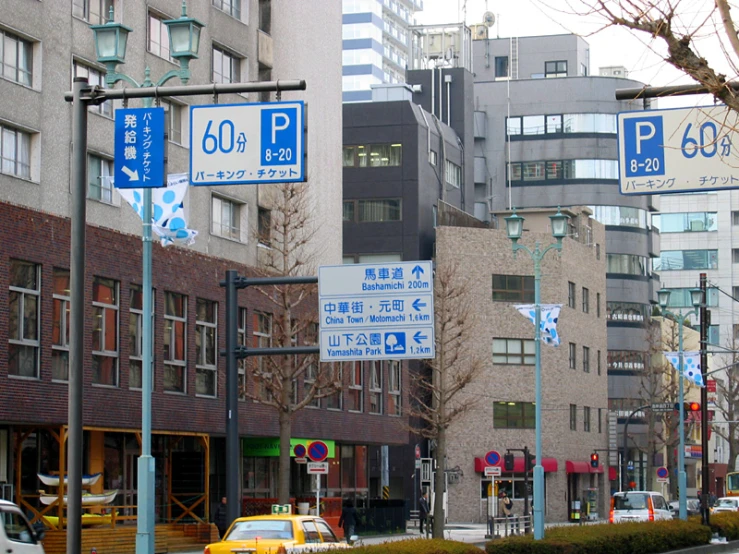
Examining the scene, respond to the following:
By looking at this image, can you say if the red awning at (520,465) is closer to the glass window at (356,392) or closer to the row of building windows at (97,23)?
the glass window at (356,392)

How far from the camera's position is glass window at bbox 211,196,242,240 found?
47688mm

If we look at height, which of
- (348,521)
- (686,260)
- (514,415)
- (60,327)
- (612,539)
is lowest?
(348,521)

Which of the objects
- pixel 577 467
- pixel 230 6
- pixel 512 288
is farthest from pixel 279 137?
pixel 577 467

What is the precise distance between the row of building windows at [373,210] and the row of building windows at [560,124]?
2601 cm

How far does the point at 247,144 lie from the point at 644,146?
5.26m

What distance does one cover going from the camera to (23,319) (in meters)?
35.6

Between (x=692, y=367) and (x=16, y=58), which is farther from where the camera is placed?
(x=692, y=367)

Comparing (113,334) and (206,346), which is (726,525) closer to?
(206,346)

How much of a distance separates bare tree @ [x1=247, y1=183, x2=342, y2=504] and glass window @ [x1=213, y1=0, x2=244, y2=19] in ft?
21.3

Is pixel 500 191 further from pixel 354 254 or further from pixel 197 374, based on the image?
pixel 197 374

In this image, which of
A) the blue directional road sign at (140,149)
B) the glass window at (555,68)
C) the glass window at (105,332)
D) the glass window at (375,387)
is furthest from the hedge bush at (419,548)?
the glass window at (555,68)

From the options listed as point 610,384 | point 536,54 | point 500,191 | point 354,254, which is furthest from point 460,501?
point 536,54

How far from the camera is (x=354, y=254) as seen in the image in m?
77.1

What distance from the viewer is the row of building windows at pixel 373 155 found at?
76.9 meters
